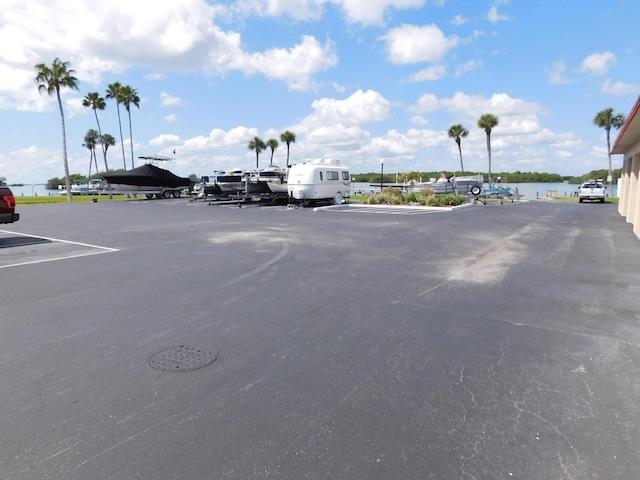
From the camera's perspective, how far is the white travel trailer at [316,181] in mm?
23922

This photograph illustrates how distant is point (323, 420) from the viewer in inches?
114

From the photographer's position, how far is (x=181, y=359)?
3.87 metres

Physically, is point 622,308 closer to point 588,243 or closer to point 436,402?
point 436,402

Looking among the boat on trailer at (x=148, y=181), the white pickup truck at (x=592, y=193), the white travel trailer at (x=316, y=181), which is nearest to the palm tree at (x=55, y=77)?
the boat on trailer at (x=148, y=181)

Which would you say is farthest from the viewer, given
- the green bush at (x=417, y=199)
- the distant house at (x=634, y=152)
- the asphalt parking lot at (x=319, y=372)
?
the green bush at (x=417, y=199)

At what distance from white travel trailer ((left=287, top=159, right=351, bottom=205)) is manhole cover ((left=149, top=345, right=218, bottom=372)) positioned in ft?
66.4

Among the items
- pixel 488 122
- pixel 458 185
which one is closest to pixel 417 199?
pixel 458 185

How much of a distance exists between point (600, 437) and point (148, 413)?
10.6 feet

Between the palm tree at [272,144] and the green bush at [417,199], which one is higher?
the palm tree at [272,144]

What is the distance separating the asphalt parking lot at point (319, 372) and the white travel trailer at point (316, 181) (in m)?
16.2

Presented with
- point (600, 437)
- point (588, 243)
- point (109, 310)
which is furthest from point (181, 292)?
point (588, 243)

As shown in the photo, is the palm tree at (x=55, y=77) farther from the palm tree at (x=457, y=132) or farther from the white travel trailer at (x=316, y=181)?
the palm tree at (x=457, y=132)

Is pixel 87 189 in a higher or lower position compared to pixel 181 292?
higher

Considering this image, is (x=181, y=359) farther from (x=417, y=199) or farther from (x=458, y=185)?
(x=458, y=185)
